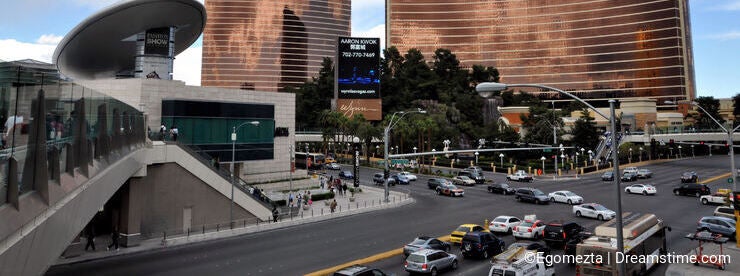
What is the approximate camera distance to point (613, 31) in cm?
13438

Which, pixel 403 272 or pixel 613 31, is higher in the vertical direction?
pixel 613 31

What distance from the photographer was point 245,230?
1142 inches

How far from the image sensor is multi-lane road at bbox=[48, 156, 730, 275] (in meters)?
20.2

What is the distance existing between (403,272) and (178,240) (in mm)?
14513

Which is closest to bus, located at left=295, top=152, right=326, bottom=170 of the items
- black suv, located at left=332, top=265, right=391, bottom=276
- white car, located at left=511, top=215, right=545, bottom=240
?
white car, located at left=511, top=215, right=545, bottom=240

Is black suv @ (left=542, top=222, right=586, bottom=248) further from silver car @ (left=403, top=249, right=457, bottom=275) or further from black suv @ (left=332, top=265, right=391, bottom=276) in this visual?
black suv @ (left=332, top=265, right=391, bottom=276)

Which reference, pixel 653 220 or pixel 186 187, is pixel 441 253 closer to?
pixel 653 220

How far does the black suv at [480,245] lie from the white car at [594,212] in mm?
14546

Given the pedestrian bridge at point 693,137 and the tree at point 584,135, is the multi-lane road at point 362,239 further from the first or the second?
the tree at point 584,135

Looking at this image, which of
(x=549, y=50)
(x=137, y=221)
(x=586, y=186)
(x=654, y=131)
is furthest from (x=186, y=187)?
(x=549, y=50)

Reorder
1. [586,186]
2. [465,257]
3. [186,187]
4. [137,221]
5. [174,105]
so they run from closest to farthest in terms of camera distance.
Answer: [465,257] < [137,221] < [186,187] < [174,105] < [586,186]

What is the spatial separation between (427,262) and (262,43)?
508ft

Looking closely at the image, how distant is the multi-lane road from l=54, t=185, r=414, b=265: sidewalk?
0.85 m

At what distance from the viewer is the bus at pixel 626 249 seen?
51.4 ft
